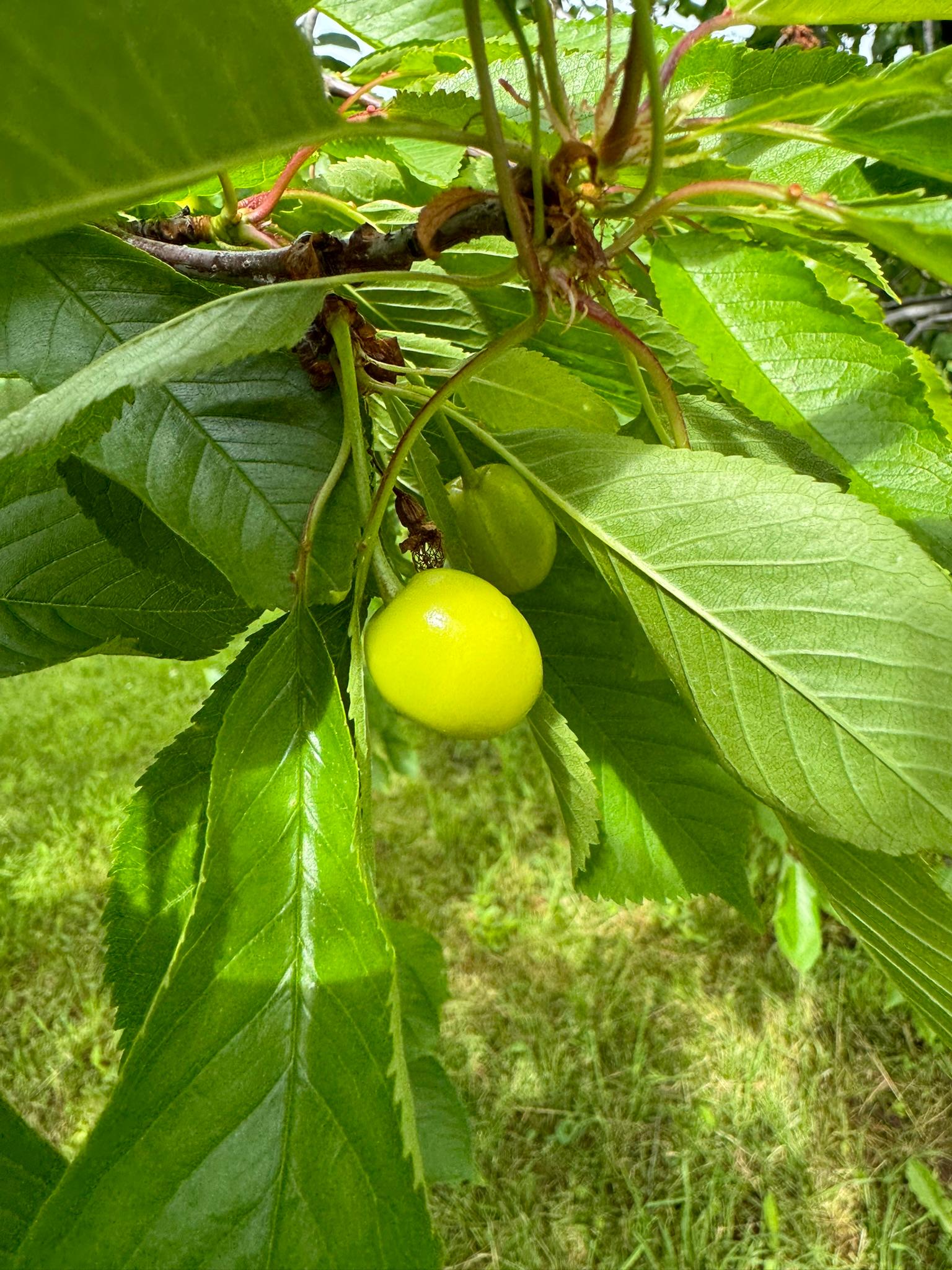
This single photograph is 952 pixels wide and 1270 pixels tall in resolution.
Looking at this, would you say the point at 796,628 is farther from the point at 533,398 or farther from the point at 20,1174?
the point at 20,1174

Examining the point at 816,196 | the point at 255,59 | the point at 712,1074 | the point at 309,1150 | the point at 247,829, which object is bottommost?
the point at 712,1074

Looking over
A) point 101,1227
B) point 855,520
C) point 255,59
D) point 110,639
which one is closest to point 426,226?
point 255,59

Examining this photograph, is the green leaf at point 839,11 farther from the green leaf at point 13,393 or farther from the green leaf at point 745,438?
the green leaf at point 13,393

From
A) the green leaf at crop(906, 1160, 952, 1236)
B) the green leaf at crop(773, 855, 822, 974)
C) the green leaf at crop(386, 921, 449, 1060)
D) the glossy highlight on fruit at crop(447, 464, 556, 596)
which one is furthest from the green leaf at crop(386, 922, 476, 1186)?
the green leaf at crop(906, 1160, 952, 1236)

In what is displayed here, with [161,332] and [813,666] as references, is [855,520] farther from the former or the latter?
[161,332]

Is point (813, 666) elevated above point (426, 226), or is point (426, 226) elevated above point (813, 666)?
point (426, 226)

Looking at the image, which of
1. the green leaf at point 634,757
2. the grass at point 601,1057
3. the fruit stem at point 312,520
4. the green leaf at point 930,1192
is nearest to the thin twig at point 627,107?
the fruit stem at point 312,520
